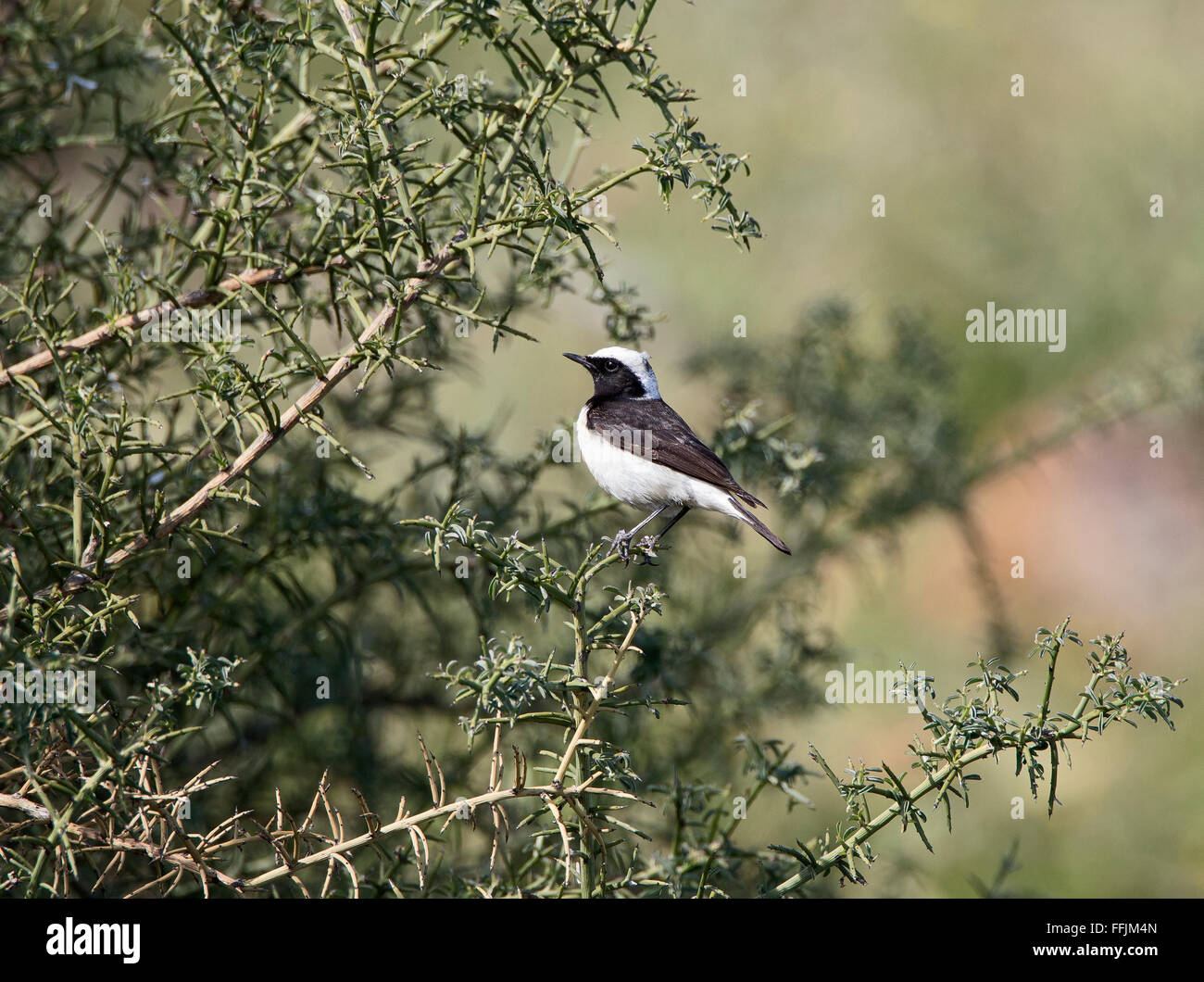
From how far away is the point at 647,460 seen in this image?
161 inches

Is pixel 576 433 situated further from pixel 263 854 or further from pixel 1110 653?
pixel 1110 653

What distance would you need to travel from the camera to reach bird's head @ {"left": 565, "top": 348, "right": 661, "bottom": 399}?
15.5 ft

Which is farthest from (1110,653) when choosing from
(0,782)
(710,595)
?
(710,595)

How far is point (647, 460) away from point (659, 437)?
0.22 m

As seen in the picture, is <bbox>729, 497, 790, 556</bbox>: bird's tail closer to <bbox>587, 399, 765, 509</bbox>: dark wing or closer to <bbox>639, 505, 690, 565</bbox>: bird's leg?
<bbox>587, 399, 765, 509</bbox>: dark wing

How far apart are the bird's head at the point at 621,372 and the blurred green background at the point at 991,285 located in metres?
3.80

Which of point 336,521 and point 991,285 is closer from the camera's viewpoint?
Answer: point 336,521

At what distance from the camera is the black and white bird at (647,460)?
3.77 m

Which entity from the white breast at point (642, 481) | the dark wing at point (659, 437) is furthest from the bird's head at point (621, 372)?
the white breast at point (642, 481)

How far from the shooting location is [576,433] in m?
4.32

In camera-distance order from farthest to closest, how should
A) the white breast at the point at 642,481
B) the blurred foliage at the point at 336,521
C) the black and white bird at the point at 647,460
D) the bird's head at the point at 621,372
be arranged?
1. the bird's head at the point at 621,372
2. the black and white bird at the point at 647,460
3. the white breast at the point at 642,481
4. the blurred foliage at the point at 336,521

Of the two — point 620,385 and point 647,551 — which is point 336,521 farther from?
point 620,385

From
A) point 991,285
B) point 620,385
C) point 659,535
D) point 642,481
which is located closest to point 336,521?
point 642,481

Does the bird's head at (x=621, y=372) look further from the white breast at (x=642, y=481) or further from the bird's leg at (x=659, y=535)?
→ the bird's leg at (x=659, y=535)
